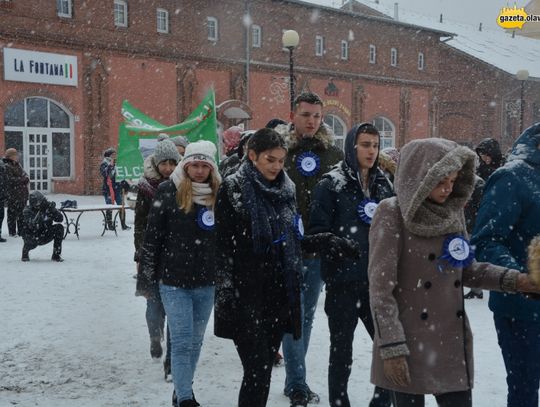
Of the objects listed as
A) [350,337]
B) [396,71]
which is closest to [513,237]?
[350,337]

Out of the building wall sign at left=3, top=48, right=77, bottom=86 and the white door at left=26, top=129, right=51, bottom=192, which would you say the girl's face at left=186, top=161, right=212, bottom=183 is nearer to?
the building wall sign at left=3, top=48, right=77, bottom=86

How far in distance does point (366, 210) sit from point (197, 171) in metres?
1.21

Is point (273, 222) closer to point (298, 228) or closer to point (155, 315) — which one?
point (298, 228)

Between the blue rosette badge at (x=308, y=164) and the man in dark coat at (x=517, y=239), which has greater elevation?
the blue rosette badge at (x=308, y=164)

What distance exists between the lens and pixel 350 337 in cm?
431

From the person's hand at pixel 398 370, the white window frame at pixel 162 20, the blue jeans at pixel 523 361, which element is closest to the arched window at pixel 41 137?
the white window frame at pixel 162 20

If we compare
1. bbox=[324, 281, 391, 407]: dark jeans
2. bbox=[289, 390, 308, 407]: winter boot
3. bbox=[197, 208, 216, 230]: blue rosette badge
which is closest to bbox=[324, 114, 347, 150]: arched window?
bbox=[197, 208, 216, 230]: blue rosette badge

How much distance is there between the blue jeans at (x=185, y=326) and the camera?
4598mm

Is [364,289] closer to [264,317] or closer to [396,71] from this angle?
[264,317]

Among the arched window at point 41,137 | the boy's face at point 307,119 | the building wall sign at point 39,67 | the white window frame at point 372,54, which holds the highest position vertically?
the white window frame at point 372,54

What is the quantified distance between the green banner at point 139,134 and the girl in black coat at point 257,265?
7.49 meters

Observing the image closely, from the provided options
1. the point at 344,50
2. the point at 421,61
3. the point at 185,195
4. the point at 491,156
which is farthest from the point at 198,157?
the point at 421,61

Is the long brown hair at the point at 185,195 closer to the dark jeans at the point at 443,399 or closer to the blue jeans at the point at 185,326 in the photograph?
the blue jeans at the point at 185,326

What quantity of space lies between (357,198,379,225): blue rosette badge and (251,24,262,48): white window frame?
29039mm
